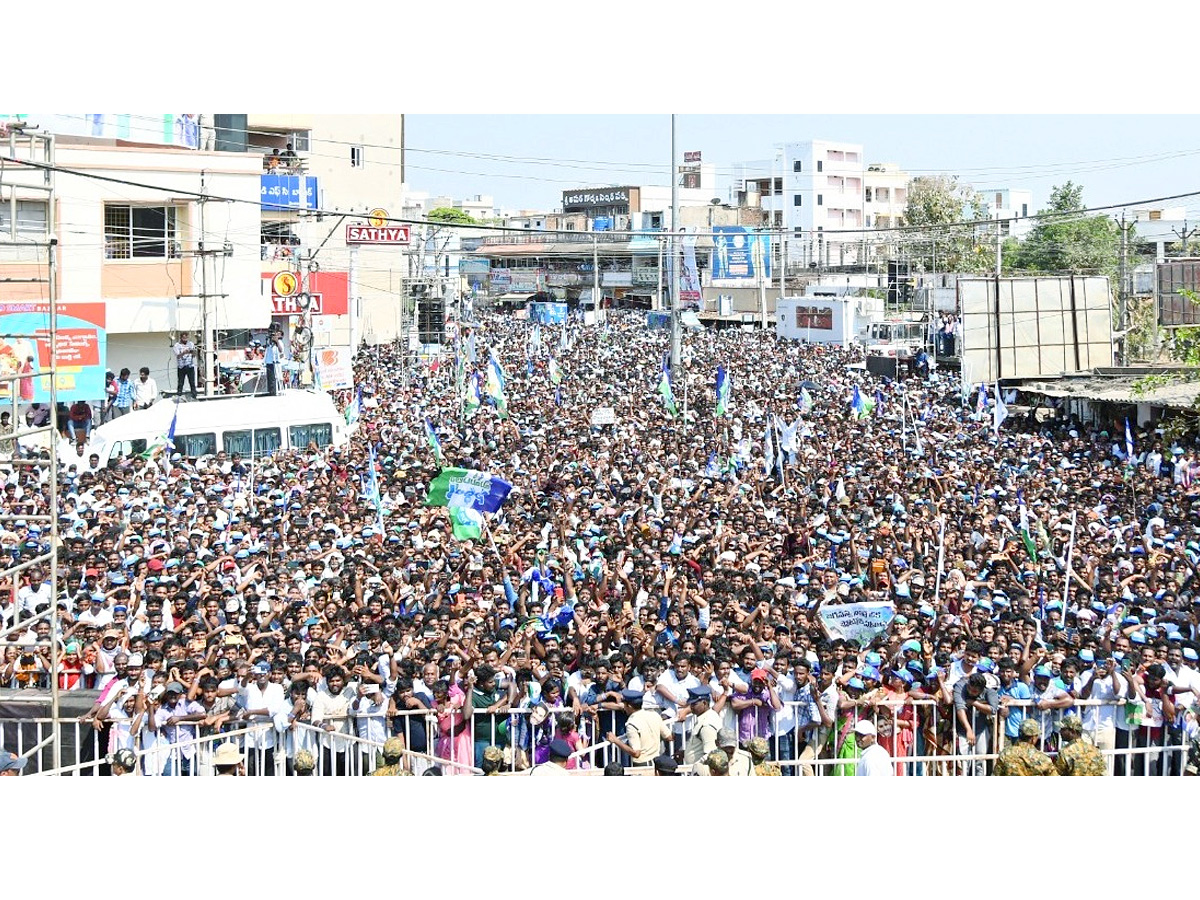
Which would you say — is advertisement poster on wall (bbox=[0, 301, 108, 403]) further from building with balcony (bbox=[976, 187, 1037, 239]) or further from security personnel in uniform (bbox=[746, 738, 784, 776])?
building with balcony (bbox=[976, 187, 1037, 239])

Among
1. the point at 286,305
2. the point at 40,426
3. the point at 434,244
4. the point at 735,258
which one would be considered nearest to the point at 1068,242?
the point at 735,258

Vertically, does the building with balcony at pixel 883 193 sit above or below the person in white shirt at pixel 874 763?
above

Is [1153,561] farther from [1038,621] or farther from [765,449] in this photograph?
[765,449]

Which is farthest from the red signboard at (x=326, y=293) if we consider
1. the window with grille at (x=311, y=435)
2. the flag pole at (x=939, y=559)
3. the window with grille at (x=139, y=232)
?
the flag pole at (x=939, y=559)

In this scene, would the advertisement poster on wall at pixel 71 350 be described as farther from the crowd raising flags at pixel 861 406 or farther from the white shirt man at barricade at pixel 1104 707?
the white shirt man at barricade at pixel 1104 707

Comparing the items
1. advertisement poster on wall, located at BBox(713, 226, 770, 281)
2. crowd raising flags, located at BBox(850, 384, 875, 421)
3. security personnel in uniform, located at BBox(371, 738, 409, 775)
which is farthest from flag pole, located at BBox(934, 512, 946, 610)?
advertisement poster on wall, located at BBox(713, 226, 770, 281)

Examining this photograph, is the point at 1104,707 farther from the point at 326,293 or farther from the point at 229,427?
the point at 326,293
